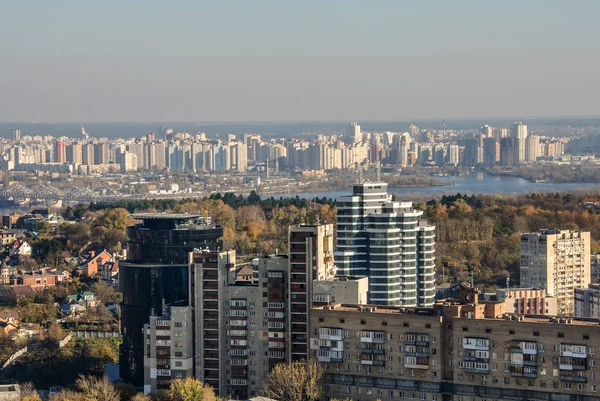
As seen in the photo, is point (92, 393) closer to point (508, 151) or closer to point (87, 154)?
point (508, 151)

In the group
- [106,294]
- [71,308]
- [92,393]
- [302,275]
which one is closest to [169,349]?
[92,393]

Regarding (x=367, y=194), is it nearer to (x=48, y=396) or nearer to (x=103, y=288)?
(x=48, y=396)

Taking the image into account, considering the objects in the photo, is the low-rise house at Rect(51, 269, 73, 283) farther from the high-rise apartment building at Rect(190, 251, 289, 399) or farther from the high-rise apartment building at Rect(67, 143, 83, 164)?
the high-rise apartment building at Rect(67, 143, 83, 164)

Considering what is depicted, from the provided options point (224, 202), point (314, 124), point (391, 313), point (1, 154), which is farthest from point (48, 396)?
point (314, 124)

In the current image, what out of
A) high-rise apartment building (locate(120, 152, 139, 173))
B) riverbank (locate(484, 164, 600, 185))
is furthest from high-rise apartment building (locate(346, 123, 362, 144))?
high-rise apartment building (locate(120, 152, 139, 173))

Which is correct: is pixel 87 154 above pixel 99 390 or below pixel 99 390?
Answer: below

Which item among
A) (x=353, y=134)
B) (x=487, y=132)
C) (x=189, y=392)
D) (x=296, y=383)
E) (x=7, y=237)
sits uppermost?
(x=296, y=383)

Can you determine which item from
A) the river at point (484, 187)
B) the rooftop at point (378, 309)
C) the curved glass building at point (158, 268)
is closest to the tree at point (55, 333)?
the curved glass building at point (158, 268)

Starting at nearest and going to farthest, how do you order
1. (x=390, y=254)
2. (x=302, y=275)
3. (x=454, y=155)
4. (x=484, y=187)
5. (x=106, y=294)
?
(x=302, y=275) < (x=390, y=254) < (x=106, y=294) < (x=484, y=187) < (x=454, y=155)
